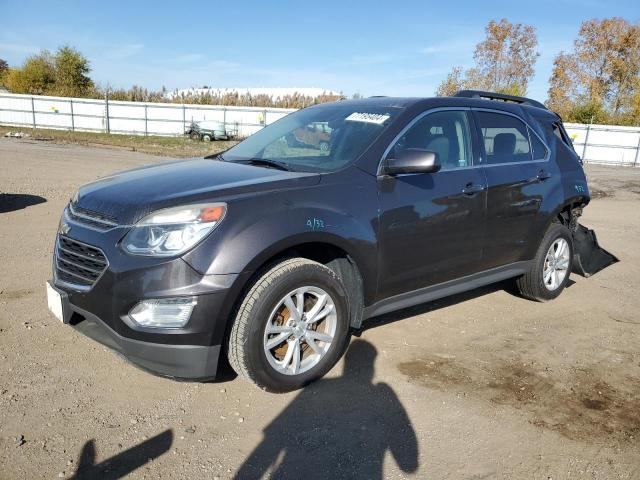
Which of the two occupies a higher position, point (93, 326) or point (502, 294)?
point (93, 326)

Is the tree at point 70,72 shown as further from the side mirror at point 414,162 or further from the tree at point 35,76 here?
the side mirror at point 414,162

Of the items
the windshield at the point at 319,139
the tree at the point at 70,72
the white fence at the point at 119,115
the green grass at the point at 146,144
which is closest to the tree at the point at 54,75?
the tree at the point at 70,72

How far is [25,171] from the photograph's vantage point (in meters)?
12.5

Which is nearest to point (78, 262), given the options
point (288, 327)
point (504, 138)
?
point (288, 327)

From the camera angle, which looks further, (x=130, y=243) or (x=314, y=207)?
(x=314, y=207)

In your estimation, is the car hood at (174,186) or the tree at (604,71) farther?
the tree at (604,71)

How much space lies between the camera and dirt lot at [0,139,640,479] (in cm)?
261

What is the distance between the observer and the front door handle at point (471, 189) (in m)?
4.00

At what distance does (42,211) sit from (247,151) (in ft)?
16.7

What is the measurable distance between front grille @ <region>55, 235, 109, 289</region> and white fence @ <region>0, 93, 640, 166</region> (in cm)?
2674

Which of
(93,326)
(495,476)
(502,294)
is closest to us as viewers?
(495,476)

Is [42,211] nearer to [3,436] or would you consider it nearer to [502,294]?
[3,436]

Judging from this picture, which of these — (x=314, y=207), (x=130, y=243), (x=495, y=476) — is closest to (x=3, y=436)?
(x=130, y=243)

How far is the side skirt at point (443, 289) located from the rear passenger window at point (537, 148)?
98 centimetres
